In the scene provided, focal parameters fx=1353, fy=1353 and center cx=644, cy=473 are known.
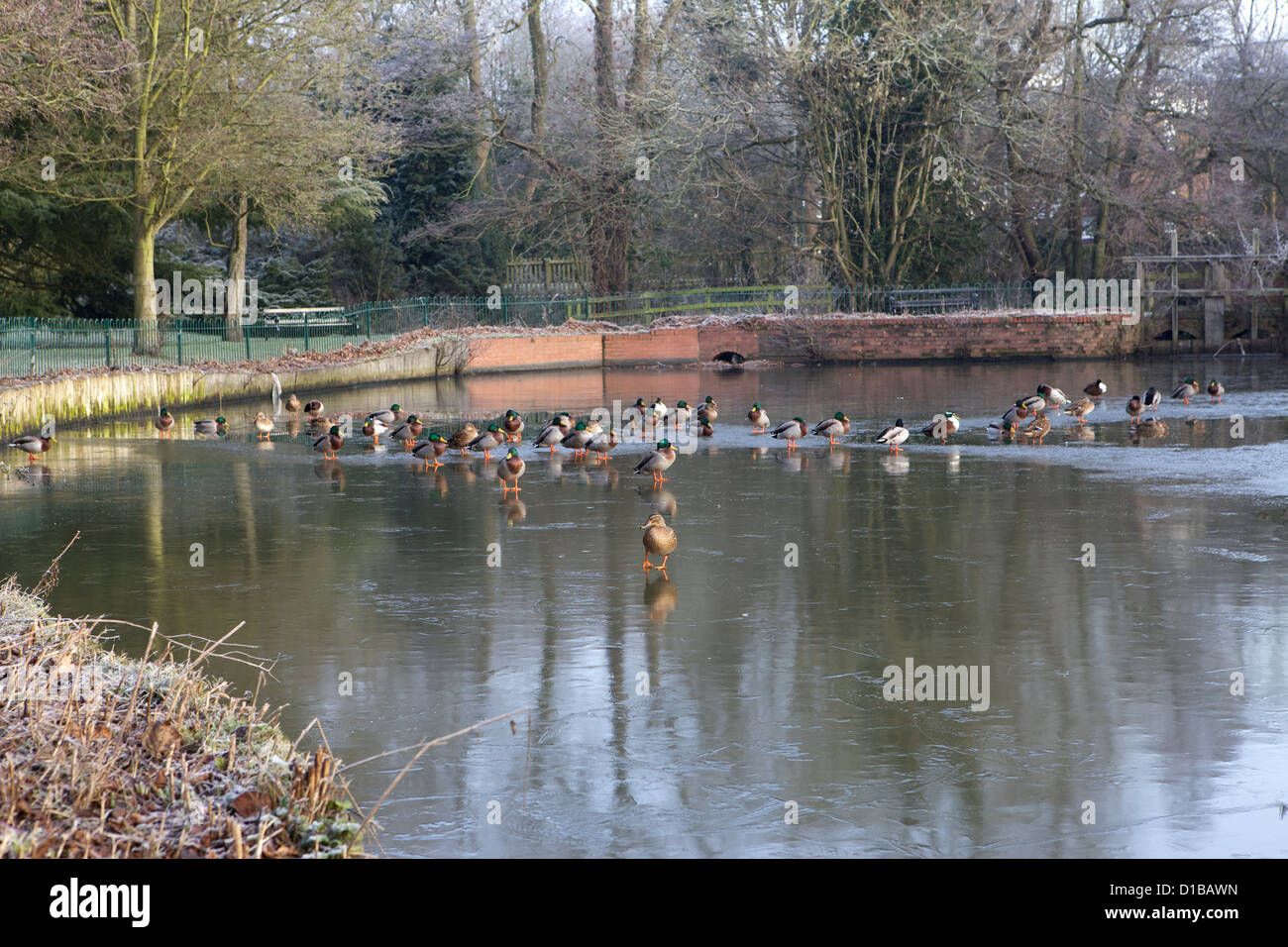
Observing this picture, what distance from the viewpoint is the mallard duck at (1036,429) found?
20.8m

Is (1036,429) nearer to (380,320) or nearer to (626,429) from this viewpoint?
(626,429)

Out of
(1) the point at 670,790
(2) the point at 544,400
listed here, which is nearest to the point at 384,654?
(1) the point at 670,790

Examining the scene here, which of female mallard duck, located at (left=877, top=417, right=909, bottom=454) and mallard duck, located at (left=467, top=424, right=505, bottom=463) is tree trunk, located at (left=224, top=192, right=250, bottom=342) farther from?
female mallard duck, located at (left=877, top=417, right=909, bottom=454)

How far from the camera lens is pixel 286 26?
33344 mm

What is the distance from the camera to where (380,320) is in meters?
37.9

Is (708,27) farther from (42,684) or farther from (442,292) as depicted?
(42,684)

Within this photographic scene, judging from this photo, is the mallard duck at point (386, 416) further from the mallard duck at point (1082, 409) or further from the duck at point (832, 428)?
the mallard duck at point (1082, 409)

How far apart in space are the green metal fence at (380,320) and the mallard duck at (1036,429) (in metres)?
18.1

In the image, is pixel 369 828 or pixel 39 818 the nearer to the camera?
pixel 39 818

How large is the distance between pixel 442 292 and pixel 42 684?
43927mm

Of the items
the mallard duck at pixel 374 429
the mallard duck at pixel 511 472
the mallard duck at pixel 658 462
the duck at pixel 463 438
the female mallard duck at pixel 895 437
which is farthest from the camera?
the mallard duck at pixel 374 429

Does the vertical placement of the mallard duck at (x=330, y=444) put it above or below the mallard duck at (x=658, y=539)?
above

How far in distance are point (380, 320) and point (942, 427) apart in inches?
839

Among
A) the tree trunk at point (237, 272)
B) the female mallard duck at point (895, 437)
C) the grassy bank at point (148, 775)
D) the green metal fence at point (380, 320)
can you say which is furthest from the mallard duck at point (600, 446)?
the tree trunk at point (237, 272)
